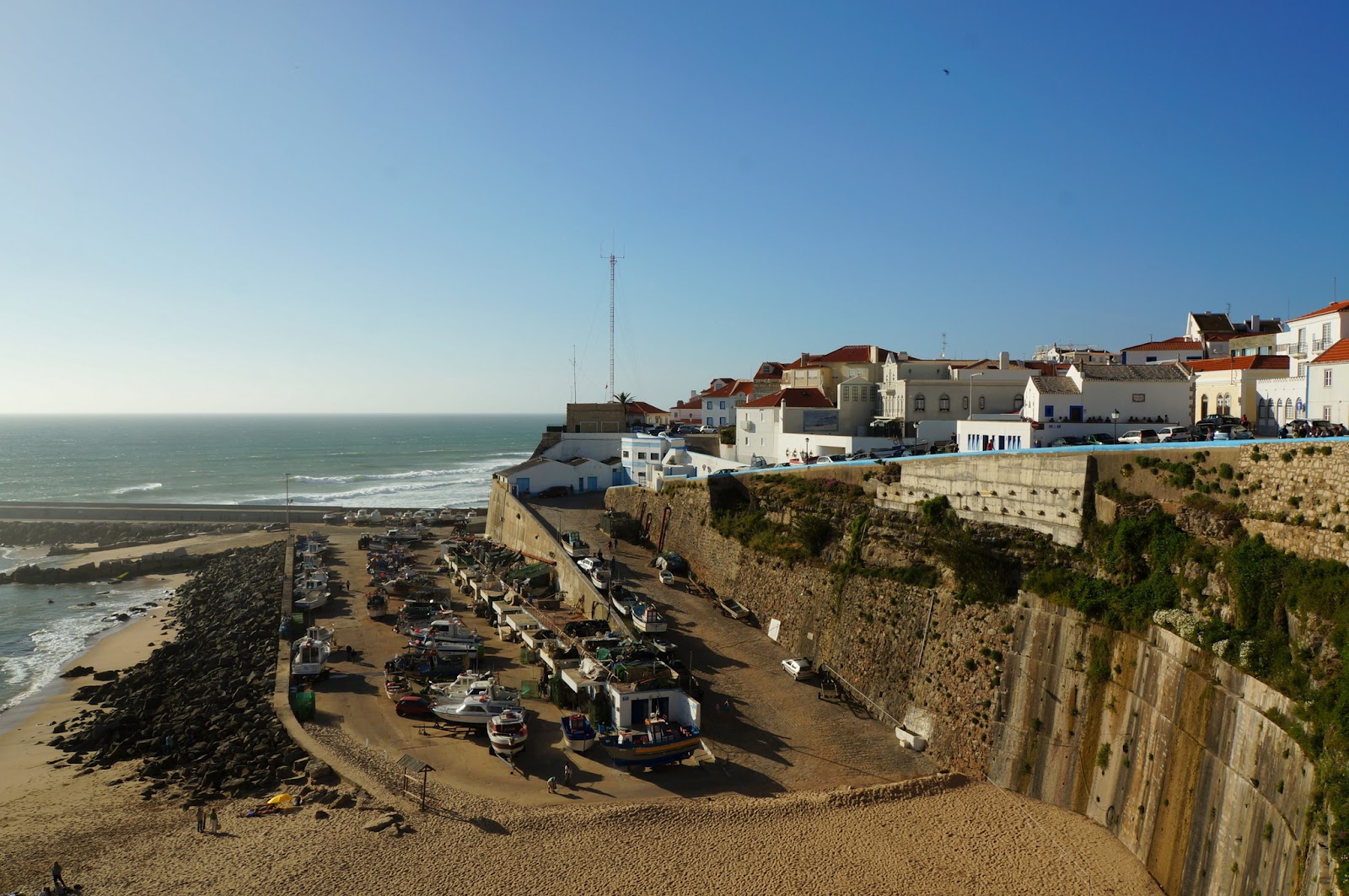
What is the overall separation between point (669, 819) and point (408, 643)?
1494 cm

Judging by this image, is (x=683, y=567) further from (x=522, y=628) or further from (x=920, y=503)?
(x=920, y=503)

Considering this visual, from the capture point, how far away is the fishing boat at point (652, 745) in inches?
744

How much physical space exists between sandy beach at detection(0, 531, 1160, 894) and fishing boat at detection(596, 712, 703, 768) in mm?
751

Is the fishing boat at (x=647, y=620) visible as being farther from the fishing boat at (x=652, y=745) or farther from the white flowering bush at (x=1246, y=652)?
the white flowering bush at (x=1246, y=652)

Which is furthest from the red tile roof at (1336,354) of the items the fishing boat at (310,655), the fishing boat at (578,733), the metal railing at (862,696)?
the fishing boat at (310,655)

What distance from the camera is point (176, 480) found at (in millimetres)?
95312

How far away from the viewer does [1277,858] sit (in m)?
11.6

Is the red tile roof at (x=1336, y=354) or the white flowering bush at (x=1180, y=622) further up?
the red tile roof at (x=1336, y=354)

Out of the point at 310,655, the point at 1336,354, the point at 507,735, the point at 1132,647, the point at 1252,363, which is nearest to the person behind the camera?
the point at 1132,647

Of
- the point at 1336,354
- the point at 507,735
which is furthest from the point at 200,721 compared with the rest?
the point at 1336,354

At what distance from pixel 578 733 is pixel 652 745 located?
2000mm

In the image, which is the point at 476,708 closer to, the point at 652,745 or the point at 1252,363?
the point at 652,745

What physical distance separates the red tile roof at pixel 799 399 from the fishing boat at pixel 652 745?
23.8 meters

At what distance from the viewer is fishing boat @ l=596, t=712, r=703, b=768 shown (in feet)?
62.0
